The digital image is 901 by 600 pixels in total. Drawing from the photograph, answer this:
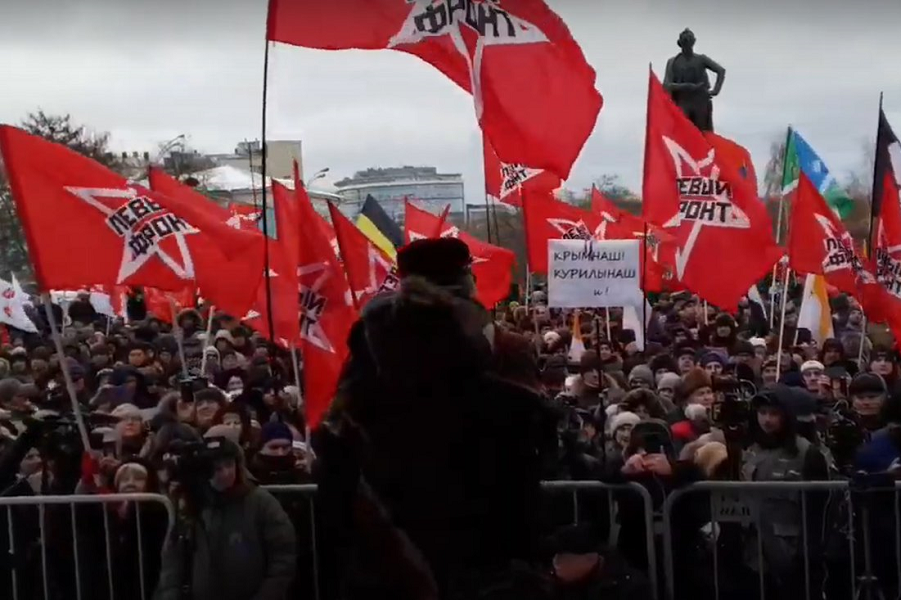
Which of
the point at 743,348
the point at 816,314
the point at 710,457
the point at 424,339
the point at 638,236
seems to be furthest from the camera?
the point at 638,236

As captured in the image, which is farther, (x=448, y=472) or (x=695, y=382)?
(x=695, y=382)

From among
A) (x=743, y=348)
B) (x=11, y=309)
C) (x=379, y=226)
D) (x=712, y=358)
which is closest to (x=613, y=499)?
(x=712, y=358)

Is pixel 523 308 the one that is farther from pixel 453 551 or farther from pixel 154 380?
pixel 453 551

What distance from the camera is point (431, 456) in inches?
141

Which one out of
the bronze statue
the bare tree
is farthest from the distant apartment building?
the bronze statue

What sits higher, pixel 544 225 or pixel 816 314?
pixel 544 225

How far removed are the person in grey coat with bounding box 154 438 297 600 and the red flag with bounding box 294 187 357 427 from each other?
184 cm

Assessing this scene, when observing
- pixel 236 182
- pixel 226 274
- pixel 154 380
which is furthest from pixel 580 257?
pixel 236 182

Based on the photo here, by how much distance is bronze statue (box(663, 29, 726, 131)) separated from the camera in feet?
63.1

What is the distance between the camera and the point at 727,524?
580 cm

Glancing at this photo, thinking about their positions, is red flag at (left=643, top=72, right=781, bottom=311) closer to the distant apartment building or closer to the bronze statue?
the bronze statue

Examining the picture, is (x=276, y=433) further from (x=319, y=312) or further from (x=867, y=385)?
(x=867, y=385)

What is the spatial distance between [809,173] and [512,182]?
2.97m

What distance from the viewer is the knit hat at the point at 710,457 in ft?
21.5
